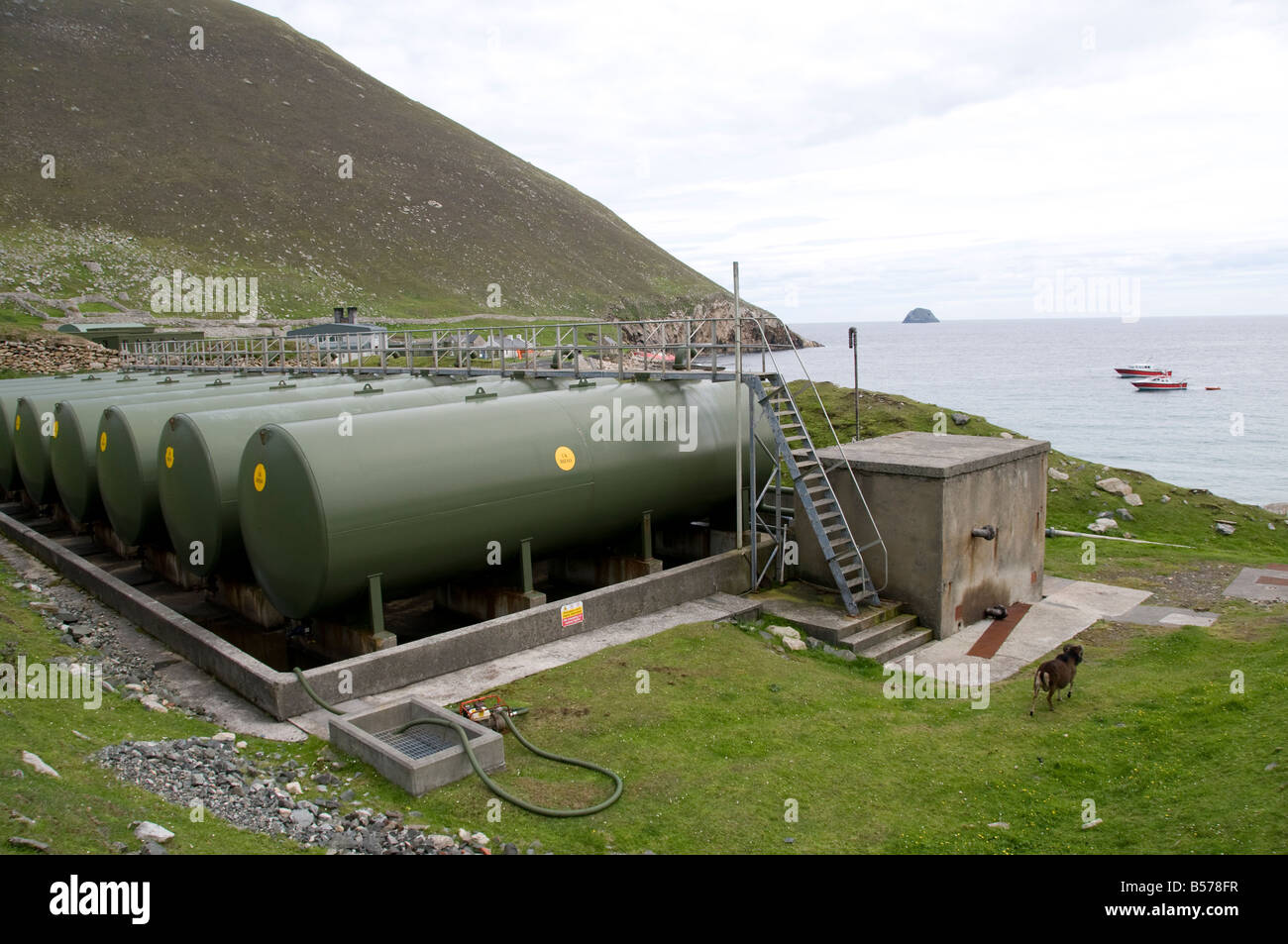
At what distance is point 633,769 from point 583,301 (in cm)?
11268

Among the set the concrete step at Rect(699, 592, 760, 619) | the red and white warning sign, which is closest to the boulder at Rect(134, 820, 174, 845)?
the red and white warning sign

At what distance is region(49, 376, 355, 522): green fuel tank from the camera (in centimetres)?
2045

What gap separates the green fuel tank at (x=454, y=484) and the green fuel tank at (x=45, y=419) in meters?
9.04

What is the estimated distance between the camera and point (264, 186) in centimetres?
10544

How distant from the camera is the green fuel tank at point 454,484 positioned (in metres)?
13.4

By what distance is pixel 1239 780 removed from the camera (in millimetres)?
9039

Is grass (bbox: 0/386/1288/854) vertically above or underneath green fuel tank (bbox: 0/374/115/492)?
underneath

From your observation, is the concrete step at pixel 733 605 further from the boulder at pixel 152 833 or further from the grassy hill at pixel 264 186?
the grassy hill at pixel 264 186

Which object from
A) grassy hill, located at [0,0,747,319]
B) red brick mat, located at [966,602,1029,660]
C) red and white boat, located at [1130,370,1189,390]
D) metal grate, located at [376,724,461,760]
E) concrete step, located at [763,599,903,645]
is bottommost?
red brick mat, located at [966,602,1029,660]

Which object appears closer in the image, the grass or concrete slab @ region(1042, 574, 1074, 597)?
the grass

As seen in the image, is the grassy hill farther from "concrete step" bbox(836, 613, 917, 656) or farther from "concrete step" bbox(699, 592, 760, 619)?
"concrete step" bbox(836, 613, 917, 656)

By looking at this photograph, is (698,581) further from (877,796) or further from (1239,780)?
(1239,780)

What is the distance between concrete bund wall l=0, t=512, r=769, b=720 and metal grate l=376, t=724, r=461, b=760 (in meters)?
1.63

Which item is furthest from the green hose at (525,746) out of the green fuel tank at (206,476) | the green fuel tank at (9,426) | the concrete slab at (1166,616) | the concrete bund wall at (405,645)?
the green fuel tank at (9,426)
